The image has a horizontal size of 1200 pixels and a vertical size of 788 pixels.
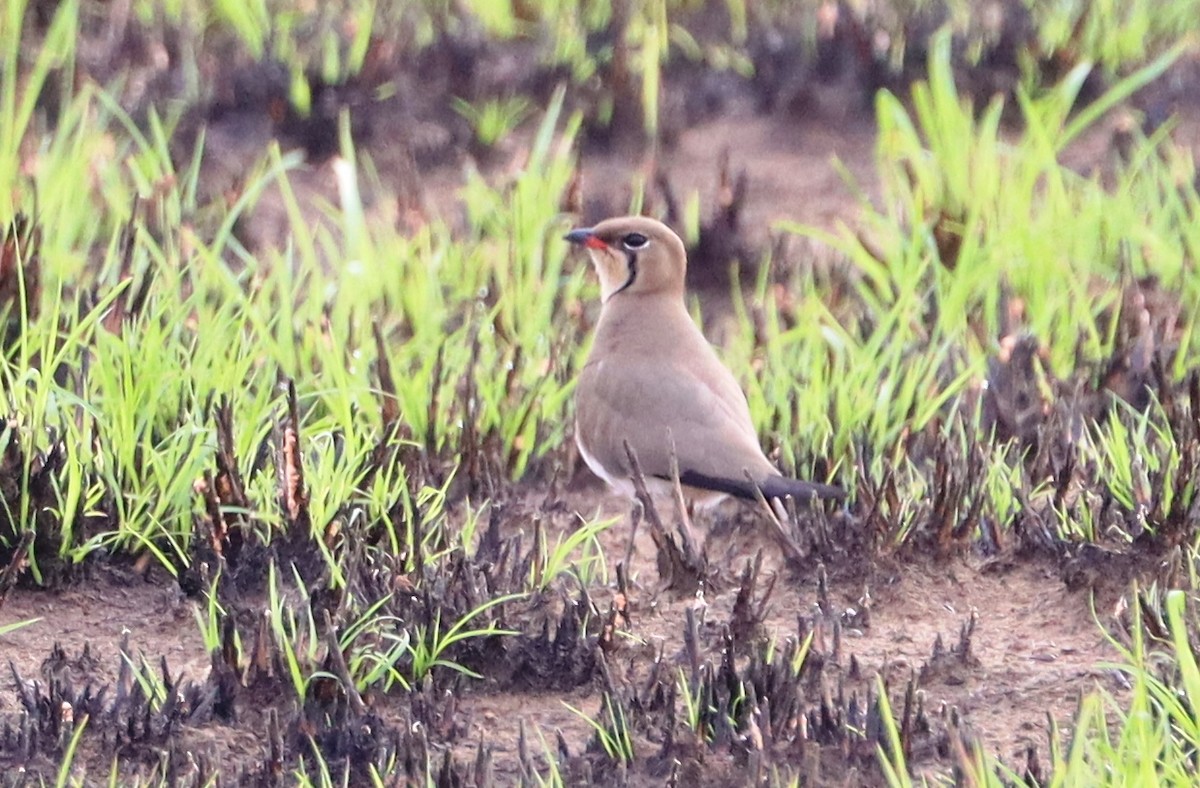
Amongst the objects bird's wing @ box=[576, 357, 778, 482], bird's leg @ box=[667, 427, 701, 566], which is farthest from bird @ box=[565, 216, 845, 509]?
bird's leg @ box=[667, 427, 701, 566]

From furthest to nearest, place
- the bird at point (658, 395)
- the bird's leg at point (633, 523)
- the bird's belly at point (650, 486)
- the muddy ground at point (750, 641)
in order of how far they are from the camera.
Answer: the bird's belly at point (650, 486)
the bird at point (658, 395)
the bird's leg at point (633, 523)
the muddy ground at point (750, 641)

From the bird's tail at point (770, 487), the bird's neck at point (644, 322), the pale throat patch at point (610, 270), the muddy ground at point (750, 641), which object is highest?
the pale throat patch at point (610, 270)

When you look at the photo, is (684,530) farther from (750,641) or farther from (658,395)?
(658,395)

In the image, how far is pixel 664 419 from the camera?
14.0ft

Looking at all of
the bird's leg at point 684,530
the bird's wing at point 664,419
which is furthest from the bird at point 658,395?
the bird's leg at point 684,530

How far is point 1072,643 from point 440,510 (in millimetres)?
1250

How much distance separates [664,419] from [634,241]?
26.0 inches

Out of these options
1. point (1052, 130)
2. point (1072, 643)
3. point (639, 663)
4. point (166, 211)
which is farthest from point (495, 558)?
point (1052, 130)

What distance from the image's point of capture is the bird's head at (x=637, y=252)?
15.5 feet

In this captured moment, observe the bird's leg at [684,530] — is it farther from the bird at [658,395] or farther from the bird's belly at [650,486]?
the bird's belly at [650,486]

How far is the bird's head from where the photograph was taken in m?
4.71

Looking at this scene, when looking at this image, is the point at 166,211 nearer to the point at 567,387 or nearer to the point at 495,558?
the point at 567,387

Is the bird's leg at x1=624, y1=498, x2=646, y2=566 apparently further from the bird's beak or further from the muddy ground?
the bird's beak

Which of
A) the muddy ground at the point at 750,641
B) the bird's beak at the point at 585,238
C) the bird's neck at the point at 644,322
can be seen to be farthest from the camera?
the bird's beak at the point at 585,238
